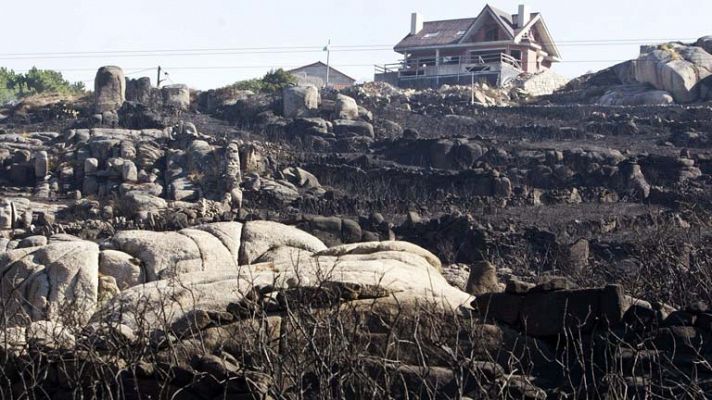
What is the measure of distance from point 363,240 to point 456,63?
49.8 metres

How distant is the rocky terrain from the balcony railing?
543 cm

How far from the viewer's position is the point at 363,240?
97.6ft

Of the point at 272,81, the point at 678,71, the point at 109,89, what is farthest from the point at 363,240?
the point at 272,81

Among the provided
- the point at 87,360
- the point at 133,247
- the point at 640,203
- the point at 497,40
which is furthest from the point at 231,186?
the point at 497,40

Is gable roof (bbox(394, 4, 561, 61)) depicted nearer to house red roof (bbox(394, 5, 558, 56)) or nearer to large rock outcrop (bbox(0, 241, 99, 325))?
house red roof (bbox(394, 5, 558, 56))

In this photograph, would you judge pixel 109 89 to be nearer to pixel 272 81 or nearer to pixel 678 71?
pixel 272 81

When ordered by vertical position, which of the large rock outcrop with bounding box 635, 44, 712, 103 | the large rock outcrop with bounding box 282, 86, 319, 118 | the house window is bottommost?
the large rock outcrop with bounding box 282, 86, 319, 118

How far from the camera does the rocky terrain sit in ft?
41.2

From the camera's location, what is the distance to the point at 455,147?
50031mm

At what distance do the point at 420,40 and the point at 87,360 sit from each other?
69059mm

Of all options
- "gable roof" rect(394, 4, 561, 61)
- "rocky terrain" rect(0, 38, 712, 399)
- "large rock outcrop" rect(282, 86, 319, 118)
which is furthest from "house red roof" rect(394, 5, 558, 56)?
"large rock outcrop" rect(282, 86, 319, 118)

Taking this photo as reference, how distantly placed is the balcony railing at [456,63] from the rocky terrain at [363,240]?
17.8 feet

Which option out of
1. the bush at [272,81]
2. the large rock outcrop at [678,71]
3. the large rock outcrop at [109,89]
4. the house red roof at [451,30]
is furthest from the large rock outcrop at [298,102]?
the house red roof at [451,30]

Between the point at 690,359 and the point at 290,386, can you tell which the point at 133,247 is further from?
the point at 690,359
